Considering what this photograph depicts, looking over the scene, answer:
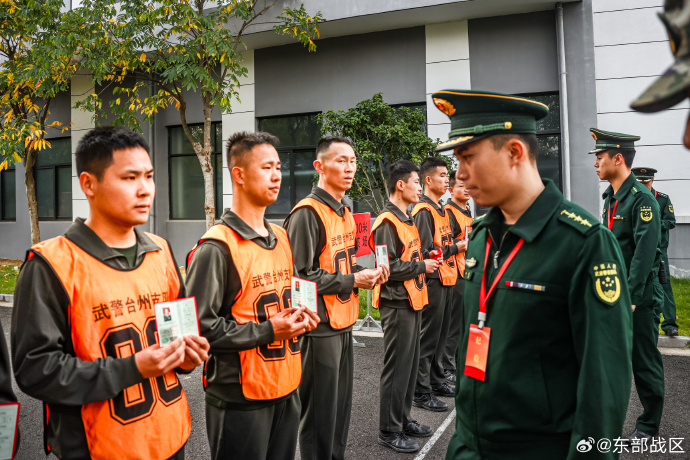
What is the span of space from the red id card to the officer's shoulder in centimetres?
50

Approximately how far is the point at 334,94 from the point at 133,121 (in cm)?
480

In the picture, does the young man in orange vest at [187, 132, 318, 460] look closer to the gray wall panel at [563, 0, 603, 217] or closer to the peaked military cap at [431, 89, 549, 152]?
the peaked military cap at [431, 89, 549, 152]

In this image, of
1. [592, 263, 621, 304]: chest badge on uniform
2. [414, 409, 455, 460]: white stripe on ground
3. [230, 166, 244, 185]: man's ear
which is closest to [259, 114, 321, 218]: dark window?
[414, 409, 455, 460]: white stripe on ground

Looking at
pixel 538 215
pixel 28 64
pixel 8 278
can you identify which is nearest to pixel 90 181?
pixel 538 215

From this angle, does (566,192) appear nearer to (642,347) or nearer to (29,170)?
(642,347)

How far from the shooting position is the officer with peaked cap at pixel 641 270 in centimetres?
411

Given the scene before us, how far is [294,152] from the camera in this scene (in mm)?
13305

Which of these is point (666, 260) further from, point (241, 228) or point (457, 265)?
point (241, 228)

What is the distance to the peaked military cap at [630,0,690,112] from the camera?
0.74 metres

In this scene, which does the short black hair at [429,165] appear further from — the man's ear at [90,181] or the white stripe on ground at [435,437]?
the man's ear at [90,181]

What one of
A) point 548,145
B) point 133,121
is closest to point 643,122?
point 548,145

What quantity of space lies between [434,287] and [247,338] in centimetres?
348

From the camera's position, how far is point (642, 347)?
4.15 m

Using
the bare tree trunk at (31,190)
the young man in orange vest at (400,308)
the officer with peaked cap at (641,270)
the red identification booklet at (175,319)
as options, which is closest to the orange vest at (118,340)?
the red identification booklet at (175,319)
